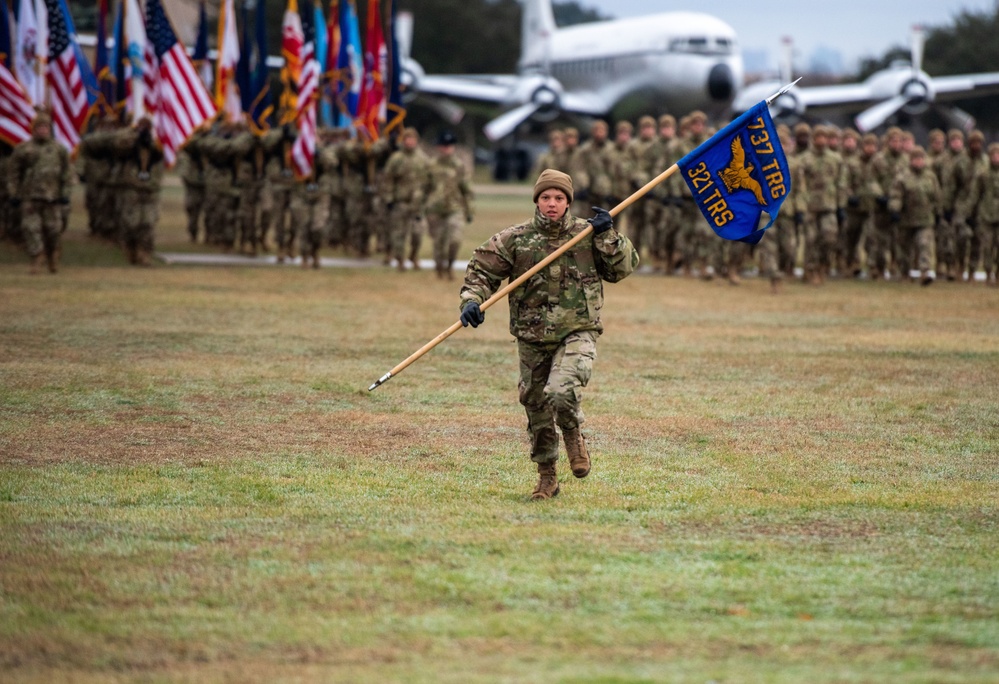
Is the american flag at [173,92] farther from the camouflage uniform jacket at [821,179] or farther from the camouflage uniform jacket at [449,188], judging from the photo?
the camouflage uniform jacket at [821,179]

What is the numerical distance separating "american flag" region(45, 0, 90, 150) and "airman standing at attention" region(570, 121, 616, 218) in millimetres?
8299

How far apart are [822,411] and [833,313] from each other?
776 cm

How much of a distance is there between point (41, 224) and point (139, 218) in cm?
189

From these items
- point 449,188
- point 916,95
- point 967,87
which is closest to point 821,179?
point 449,188

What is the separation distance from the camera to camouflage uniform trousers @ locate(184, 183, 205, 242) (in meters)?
28.9

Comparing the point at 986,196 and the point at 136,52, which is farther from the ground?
the point at 136,52

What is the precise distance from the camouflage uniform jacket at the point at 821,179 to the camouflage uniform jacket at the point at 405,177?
19.8 feet

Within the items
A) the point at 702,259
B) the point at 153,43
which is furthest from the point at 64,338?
the point at 702,259

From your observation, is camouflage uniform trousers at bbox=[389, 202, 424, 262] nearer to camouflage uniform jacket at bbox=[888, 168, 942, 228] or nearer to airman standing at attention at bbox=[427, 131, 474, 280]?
airman standing at attention at bbox=[427, 131, 474, 280]

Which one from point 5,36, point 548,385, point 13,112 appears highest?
point 5,36

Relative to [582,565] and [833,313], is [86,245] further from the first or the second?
[582,565]

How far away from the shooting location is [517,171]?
6216 centimetres

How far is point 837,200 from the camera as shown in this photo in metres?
22.8

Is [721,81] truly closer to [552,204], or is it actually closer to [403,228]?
[403,228]
